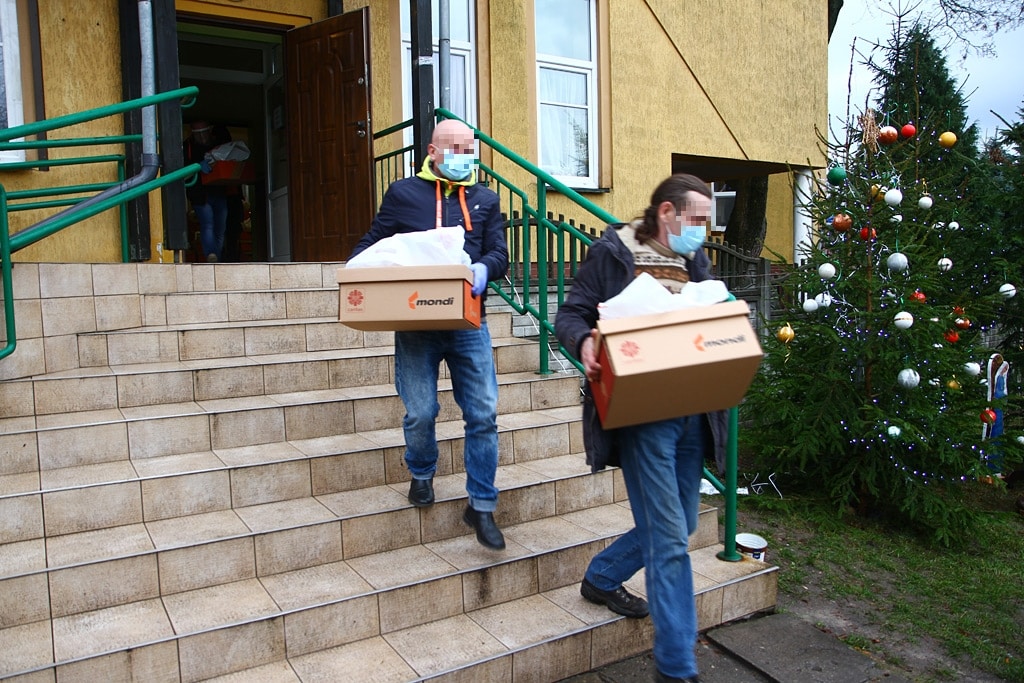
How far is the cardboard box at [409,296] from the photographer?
281 cm

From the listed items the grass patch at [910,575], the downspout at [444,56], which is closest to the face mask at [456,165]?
the grass patch at [910,575]

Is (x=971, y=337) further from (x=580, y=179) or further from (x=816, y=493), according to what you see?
(x=580, y=179)

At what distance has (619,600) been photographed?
3.05 metres

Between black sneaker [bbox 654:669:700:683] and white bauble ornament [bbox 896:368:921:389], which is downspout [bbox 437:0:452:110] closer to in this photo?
white bauble ornament [bbox 896:368:921:389]

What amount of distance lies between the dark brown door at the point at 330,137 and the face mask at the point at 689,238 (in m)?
4.05

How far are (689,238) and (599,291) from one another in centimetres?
33

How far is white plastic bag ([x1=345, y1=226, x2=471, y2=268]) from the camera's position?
288 centimetres

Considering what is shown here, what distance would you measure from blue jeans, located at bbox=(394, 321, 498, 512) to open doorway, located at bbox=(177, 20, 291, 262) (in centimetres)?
478

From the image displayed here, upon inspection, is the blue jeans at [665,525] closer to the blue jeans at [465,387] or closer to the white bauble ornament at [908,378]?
the blue jeans at [465,387]

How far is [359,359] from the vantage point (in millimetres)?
4375

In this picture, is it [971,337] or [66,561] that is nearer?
[66,561]

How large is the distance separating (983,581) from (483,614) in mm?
2839

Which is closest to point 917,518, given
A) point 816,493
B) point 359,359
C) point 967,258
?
point 816,493

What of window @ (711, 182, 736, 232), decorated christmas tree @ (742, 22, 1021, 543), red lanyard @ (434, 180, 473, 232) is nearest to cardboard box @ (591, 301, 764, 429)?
red lanyard @ (434, 180, 473, 232)
